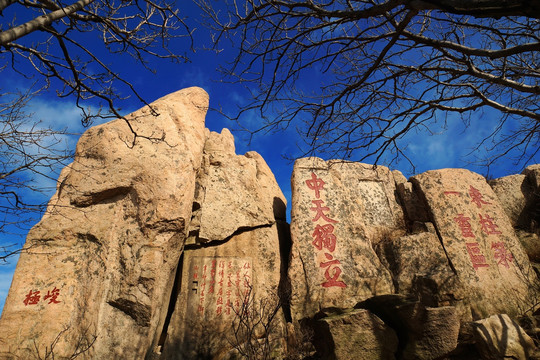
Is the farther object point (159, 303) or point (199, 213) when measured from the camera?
point (199, 213)

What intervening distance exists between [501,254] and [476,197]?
1334mm

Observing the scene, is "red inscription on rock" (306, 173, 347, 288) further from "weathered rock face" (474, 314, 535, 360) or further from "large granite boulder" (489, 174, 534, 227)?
"large granite boulder" (489, 174, 534, 227)

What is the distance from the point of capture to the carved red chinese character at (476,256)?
6473 mm

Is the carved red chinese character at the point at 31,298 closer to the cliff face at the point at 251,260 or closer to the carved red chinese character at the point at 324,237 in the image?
the cliff face at the point at 251,260

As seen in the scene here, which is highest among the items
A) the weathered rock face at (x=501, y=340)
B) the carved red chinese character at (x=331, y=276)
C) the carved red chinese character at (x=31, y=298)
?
the carved red chinese character at (x=331, y=276)

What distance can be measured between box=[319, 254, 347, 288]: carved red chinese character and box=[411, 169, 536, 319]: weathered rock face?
217 cm

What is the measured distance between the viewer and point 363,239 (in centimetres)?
695

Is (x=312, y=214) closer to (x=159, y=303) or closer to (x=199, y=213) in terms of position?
(x=199, y=213)

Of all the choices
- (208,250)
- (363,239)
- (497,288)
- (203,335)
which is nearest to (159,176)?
(208,250)

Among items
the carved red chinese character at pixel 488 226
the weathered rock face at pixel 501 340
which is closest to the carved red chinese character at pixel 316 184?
the carved red chinese character at pixel 488 226

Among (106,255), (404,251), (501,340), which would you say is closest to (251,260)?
(106,255)

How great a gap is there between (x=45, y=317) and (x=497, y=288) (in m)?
7.45

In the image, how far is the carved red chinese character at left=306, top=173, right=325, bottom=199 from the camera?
24.2 feet

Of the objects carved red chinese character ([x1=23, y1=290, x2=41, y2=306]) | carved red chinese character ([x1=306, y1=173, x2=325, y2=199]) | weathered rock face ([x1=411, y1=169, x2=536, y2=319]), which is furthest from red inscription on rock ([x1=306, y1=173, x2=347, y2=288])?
carved red chinese character ([x1=23, y1=290, x2=41, y2=306])
